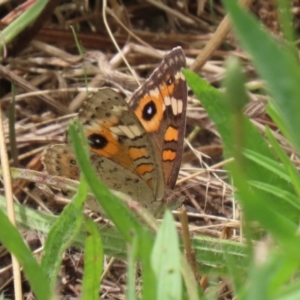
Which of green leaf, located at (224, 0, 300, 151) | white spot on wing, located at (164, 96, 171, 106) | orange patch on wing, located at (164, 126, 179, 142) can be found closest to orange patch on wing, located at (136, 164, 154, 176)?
orange patch on wing, located at (164, 126, 179, 142)

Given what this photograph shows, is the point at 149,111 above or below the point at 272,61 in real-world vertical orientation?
below

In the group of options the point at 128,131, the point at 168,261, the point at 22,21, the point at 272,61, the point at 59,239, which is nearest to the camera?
the point at 272,61

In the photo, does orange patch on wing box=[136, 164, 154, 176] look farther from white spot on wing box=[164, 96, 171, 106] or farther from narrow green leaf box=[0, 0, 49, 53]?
narrow green leaf box=[0, 0, 49, 53]

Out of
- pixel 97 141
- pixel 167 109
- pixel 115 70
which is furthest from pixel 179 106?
pixel 115 70

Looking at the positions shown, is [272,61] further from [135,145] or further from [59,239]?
[135,145]

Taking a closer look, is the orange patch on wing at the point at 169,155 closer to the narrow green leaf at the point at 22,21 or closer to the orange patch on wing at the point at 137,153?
the orange patch on wing at the point at 137,153

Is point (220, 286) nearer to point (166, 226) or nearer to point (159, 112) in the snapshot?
point (166, 226)

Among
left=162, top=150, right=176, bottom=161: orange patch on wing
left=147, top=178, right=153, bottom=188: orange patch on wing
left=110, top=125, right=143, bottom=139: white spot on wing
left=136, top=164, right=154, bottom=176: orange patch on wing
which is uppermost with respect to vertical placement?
left=110, top=125, right=143, bottom=139: white spot on wing
